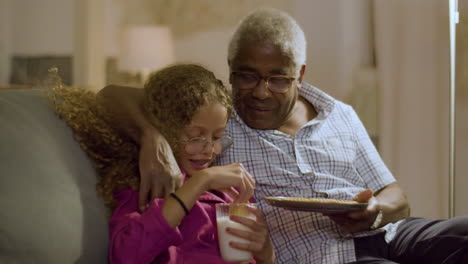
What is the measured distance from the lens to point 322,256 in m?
1.70

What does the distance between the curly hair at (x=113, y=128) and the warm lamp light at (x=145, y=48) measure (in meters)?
2.63

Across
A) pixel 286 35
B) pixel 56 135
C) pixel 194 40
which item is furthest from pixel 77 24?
pixel 56 135

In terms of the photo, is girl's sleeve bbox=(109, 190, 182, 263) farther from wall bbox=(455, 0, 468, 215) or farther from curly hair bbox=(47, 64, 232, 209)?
wall bbox=(455, 0, 468, 215)

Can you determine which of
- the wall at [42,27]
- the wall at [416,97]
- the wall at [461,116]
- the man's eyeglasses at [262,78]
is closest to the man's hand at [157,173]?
the man's eyeglasses at [262,78]

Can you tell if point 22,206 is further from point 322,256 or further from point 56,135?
point 322,256

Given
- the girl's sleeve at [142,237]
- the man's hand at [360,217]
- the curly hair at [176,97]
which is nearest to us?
the girl's sleeve at [142,237]

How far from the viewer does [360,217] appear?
64.1 inches

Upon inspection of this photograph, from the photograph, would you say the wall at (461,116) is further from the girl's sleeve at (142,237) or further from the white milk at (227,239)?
the girl's sleeve at (142,237)

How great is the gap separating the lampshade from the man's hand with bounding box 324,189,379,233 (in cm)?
273

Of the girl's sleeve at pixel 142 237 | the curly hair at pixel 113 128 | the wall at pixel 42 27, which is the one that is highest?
the wall at pixel 42 27

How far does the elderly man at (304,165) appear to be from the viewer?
171 cm

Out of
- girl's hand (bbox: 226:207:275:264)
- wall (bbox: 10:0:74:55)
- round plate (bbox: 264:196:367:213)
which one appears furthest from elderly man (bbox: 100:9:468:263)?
wall (bbox: 10:0:74:55)

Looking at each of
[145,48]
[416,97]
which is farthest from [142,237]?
[145,48]

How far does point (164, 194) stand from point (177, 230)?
12 centimetres
